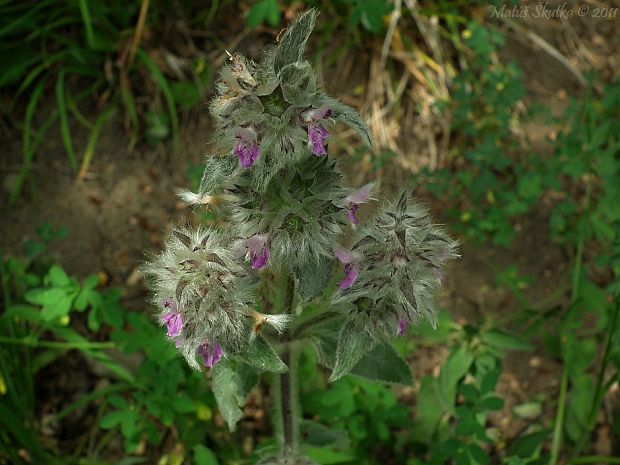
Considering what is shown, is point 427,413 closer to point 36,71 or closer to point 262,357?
point 262,357

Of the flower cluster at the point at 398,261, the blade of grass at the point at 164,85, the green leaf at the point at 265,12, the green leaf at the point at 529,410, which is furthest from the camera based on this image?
the blade of grass at the point at 164,85

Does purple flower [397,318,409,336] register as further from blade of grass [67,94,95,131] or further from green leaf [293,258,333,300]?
blade of grass [67,94,95,131]

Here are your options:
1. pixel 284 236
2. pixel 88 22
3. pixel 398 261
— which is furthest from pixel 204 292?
pixel 88 22

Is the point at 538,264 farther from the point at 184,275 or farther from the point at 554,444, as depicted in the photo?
the point at 184,275

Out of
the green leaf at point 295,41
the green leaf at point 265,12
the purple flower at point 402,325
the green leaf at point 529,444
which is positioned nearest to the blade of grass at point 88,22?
the green leaf at point 265,12

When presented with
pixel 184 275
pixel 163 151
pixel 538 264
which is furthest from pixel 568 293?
pixel 184 275

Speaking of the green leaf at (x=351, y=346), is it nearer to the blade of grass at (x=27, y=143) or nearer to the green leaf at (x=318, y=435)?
the green leaf at (x=318, y=435)

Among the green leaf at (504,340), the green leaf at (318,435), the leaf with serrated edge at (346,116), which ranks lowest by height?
the green leaf at (318,435)

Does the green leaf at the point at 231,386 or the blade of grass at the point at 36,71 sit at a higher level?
the blade of grass at the point at 36,71
